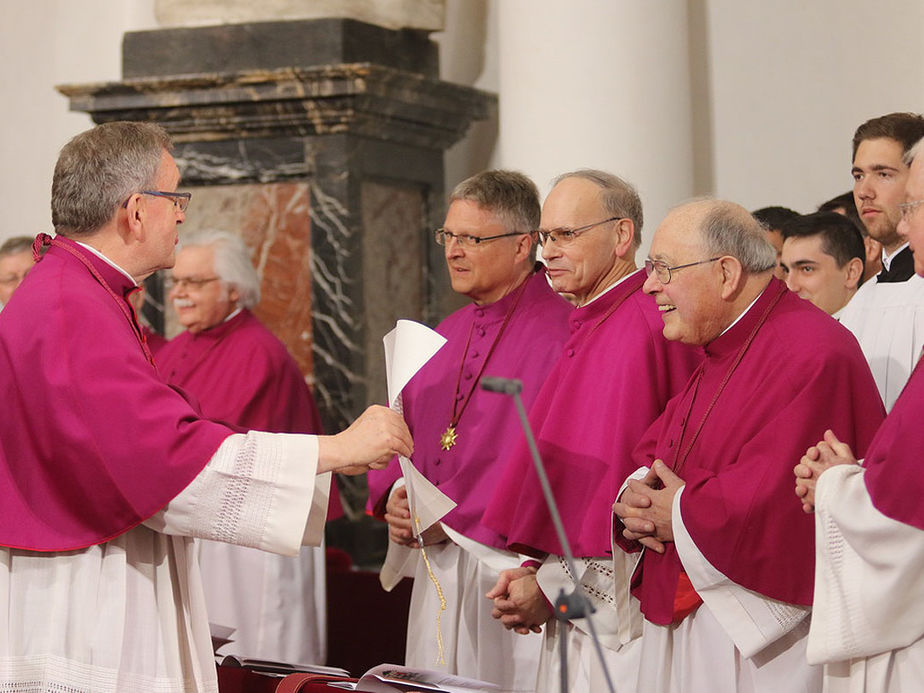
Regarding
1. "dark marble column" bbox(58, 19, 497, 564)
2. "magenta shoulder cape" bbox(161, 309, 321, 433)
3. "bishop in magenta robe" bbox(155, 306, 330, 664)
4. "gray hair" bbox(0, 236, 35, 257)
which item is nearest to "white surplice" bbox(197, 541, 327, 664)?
"bishop in magenta robe" bbox(155, 306, 330, 664)

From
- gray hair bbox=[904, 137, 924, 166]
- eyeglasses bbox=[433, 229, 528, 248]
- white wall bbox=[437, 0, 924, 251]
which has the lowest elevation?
eyeglasses bbox=[433, 229, 528, 248]

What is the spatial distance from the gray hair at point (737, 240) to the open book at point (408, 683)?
4.79ft

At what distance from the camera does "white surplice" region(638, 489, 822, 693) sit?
150 inches

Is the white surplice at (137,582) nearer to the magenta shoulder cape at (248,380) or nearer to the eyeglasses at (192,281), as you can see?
the magenta shoulder cape at (248,380)

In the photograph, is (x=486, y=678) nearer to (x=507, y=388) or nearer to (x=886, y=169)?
(x=886, y=169)

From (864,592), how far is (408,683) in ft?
4.32

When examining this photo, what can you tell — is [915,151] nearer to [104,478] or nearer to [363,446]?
[363,446]

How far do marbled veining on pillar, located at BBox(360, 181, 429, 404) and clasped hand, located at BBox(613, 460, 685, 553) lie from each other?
3.45 m

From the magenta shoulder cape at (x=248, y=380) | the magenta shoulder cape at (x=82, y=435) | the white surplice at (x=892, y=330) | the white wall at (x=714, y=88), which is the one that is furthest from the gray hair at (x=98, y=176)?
the white wall at (x=714, y=88)

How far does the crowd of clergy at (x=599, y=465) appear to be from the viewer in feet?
11.6

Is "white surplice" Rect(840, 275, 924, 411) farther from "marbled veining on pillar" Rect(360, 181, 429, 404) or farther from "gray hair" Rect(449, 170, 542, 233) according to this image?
"marbled veining on pillar" Rect(360, 181, 429, 404)

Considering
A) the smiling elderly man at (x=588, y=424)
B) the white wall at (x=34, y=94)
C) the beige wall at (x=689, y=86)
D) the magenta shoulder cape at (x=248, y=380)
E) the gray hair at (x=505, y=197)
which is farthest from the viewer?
the white wall at (x=34, y=94)

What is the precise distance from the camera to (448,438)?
17.7 ft

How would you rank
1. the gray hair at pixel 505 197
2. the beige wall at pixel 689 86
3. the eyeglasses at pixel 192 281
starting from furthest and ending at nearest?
1. the beige wall at pixel 689 86
2. the eyeglasses at pixel 192 281
3. the gray hair at pixel 505 197
